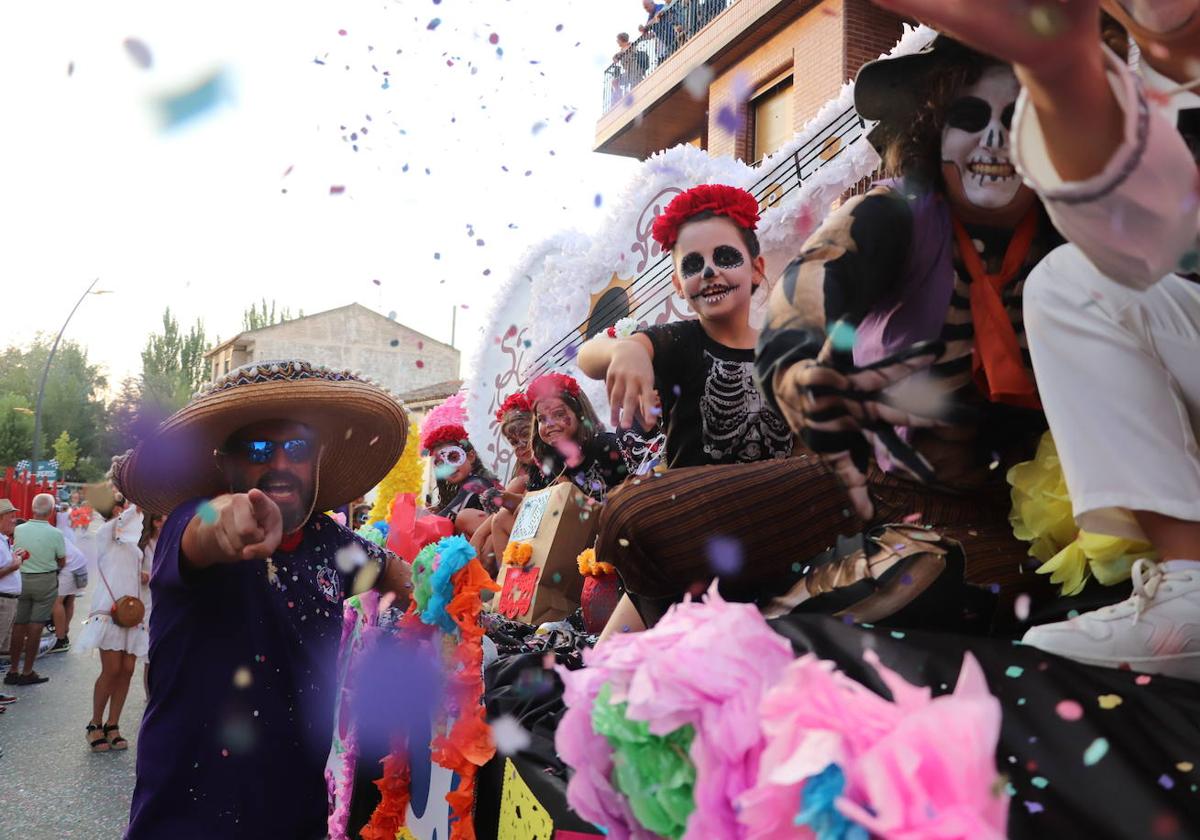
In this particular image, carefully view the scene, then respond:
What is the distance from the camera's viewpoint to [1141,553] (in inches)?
46.5

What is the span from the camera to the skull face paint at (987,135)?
1.32m

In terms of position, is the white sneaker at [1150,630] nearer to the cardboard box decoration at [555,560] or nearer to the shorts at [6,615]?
the cardboard box decoration at [555,560]

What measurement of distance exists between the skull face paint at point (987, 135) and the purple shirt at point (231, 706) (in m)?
1.95

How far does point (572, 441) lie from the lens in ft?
13.3

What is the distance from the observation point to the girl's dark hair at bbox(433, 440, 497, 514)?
605 centimetres

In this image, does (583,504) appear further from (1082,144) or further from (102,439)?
(1082,144)

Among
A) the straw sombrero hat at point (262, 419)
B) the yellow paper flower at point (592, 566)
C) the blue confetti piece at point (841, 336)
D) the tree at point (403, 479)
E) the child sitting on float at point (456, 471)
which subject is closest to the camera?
the blue confetti piece at point (841, 336)

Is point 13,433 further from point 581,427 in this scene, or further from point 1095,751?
point 1095,751

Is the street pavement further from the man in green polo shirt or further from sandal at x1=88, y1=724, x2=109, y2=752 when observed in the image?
the man in green polo shirt

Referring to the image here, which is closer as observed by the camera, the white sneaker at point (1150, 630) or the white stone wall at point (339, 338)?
the white sneaker at point (1150, 630)

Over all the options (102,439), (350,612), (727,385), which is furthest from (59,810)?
(727,385)

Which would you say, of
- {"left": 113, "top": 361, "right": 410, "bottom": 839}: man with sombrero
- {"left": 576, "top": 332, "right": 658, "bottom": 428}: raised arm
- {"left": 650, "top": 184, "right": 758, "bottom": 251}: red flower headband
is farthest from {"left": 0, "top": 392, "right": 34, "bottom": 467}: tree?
{"left": 576, "top": 332, "right": 658, "bottom": 428}: raised arm

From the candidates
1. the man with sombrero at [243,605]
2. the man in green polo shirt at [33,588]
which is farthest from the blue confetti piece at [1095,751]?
the man in green polo shirt at [33,588]

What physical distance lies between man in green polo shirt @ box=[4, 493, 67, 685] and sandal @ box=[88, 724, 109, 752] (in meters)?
3.02
